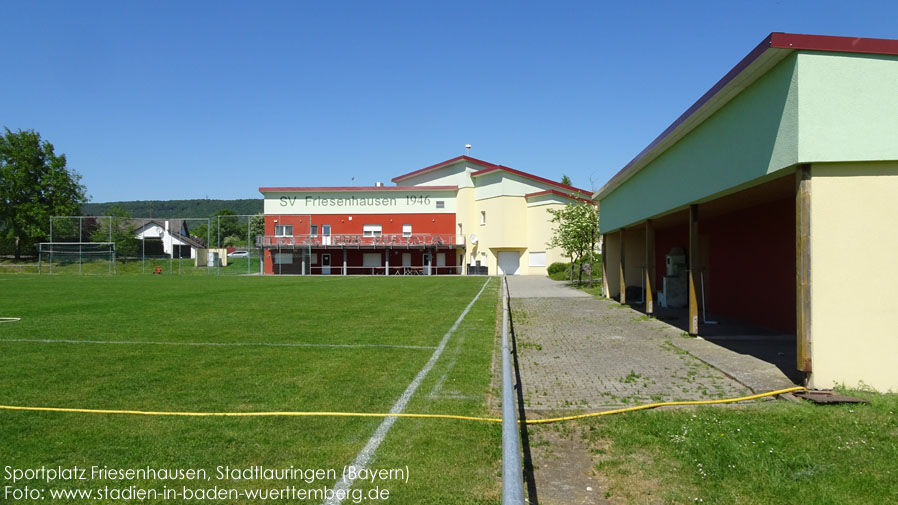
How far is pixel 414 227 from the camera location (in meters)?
53.9

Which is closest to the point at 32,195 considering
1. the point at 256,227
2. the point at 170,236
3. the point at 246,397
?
the point at 170,236

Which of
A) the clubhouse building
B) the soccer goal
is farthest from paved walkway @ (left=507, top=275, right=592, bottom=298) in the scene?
the soccer goal

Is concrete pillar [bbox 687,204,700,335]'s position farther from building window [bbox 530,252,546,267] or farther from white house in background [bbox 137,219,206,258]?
white house in background [bbox 137,219,206,258]

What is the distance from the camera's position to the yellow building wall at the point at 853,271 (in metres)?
6.52

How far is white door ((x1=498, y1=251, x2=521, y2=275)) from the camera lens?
52312 mm

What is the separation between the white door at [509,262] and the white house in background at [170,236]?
27.8 m

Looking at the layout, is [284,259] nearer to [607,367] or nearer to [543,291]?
[543,291]

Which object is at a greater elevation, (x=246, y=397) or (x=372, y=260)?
(x=372, y=260)

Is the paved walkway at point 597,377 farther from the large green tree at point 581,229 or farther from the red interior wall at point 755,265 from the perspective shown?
the large green tree at point 581,229

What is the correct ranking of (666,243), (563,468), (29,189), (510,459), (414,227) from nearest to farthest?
(510,459), (563,468), (666,243), (414,227), (29,189)

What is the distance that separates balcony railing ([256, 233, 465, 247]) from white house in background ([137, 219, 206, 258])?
8176mm

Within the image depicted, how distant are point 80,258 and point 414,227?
28.6 meters

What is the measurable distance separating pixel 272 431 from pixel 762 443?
405 cm

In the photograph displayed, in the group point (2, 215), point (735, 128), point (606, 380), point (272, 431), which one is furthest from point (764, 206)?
point (2, 215)
